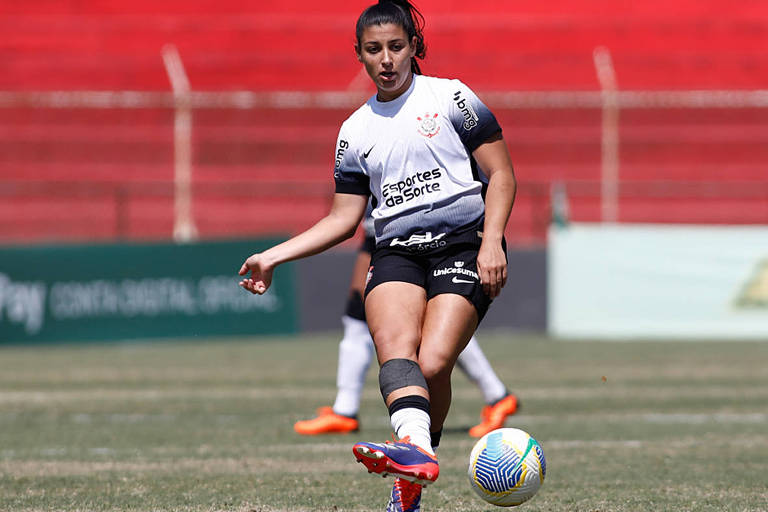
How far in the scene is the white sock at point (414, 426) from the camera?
15.9ft

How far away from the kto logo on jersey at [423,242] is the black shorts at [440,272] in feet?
0.10

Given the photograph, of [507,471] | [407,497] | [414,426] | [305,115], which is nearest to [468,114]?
[414,426]

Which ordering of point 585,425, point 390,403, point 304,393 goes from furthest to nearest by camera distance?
point 304,393
point 585,425
point 390,403

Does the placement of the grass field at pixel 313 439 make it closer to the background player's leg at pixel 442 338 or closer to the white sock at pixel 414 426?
the background player's leg at pixel 442 338

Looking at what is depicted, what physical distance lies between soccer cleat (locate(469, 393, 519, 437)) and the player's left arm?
3284mm

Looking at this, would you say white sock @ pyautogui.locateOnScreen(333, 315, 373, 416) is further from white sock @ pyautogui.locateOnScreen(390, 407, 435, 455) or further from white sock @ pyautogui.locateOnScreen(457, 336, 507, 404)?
white sock @ pyautogui.locateOnScreen(390, 407, 435, 455)

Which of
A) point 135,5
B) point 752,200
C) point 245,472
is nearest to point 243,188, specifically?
point 135,5

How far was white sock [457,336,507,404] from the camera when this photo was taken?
870 centimetres

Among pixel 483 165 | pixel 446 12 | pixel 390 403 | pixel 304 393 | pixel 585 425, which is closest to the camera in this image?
pixel 390 403

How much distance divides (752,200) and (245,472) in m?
16.5

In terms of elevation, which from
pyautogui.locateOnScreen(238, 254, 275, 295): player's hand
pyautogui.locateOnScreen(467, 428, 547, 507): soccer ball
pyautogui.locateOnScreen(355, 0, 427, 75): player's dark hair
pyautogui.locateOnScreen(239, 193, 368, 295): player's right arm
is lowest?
pyautogui.locateOnScreen(467, 428, 547, 507): soccer ball

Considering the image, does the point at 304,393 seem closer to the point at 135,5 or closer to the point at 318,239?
the point at 318,239

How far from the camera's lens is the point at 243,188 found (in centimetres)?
2142

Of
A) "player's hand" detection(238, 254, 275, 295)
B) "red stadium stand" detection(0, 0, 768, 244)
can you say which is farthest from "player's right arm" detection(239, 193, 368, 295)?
"red stadium stand" detection(0, 0, 768, 244)
